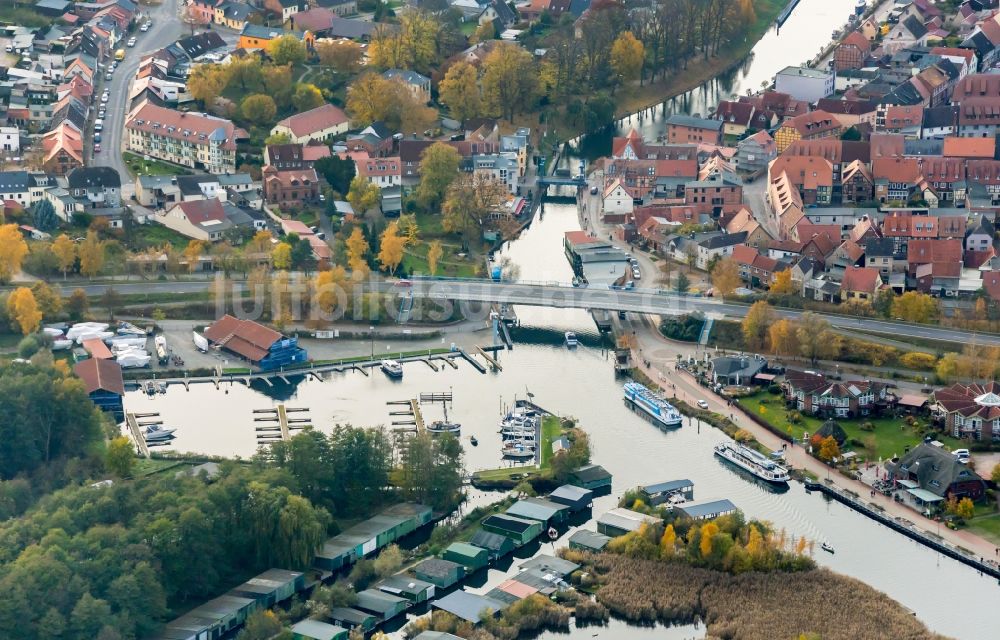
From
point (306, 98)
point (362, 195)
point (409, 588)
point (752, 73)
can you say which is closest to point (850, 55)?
point (752, 73)

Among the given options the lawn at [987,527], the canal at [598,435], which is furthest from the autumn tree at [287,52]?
the lawn at [987,527]

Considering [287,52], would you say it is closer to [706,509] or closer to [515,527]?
[515,527]

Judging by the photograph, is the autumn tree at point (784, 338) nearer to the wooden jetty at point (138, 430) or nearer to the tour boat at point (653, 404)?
the tour boat at point (653, 404)

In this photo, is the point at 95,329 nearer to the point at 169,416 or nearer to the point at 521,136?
the point at 169,416

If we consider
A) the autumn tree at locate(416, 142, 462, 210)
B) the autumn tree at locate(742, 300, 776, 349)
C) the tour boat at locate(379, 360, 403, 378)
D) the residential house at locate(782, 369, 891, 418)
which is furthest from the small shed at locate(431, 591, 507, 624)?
the autumn tree at locate(416, 142, 462, 210)

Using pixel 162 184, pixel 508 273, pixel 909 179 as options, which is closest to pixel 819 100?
pixel 909 179
